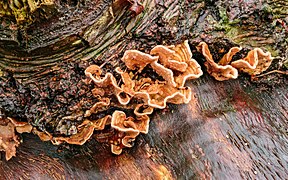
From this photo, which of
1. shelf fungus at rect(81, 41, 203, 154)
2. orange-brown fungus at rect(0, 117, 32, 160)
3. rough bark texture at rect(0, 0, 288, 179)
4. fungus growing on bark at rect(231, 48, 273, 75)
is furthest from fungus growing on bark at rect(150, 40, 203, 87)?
orange-brown fungus at rect(0, 117, 32, 160)

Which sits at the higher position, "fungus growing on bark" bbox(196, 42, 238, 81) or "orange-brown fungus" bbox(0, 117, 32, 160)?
"fungus growing on bark" bbox(196, 42, 238, 81)

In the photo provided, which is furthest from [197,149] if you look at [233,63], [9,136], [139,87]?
[9,136]

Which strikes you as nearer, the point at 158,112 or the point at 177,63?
the point at 177,63

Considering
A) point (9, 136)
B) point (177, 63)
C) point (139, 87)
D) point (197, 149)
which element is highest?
point (177, 63)

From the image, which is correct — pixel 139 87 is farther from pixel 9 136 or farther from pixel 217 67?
pixel 9 136

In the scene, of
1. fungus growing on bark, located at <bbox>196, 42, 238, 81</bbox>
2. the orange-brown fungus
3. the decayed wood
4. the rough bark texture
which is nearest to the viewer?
the rough bark texture

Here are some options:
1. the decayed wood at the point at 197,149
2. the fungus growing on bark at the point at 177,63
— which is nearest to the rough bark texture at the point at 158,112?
the decayed wood at the point at 197,149

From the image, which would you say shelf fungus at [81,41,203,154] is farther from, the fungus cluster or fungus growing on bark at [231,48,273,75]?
fungus growing on bark at [231,48,273,75]

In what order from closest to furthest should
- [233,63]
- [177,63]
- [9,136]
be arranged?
[177,63] < [233,63] < [9,136]
